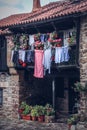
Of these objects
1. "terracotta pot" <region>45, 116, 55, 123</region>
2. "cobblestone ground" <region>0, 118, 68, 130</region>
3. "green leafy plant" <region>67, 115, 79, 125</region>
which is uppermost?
"green leafy plant" <region>67, 115, 79, 125</region>

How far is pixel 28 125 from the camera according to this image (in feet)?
51.1

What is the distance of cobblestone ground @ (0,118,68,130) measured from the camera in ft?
48.6

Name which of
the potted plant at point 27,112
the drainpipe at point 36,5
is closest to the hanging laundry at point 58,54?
the potted plant at point 27,112

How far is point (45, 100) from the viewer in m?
18.8

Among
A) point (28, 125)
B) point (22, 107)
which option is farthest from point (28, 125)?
point (22, 107)

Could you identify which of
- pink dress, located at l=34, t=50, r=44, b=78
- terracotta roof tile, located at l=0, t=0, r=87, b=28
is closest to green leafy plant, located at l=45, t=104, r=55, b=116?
pink dress, located at l=34, t=50, r=44, b=78

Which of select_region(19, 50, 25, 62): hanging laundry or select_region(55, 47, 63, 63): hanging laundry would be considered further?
select_region(19, 50, 25, 62): hanging laundry

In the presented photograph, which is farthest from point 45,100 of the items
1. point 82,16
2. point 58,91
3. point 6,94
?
point 82,16

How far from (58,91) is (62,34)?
4.98 metres

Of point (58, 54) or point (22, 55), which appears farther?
point (22, 55)

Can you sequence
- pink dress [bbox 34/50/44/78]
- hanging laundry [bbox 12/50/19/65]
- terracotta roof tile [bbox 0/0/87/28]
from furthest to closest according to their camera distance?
1. hanging laundry [bbox 12/50/19/65]
2. pink dress [bbox 34/50/44/78]
3. terracotta roof tile [bbox 0/0/87/28]

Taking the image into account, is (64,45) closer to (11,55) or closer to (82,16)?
(82,16)

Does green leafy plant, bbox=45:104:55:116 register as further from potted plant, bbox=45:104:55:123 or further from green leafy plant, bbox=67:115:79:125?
green leafy plant, bbox=67:115:79:125

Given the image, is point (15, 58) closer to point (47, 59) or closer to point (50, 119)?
point (47, 59)
